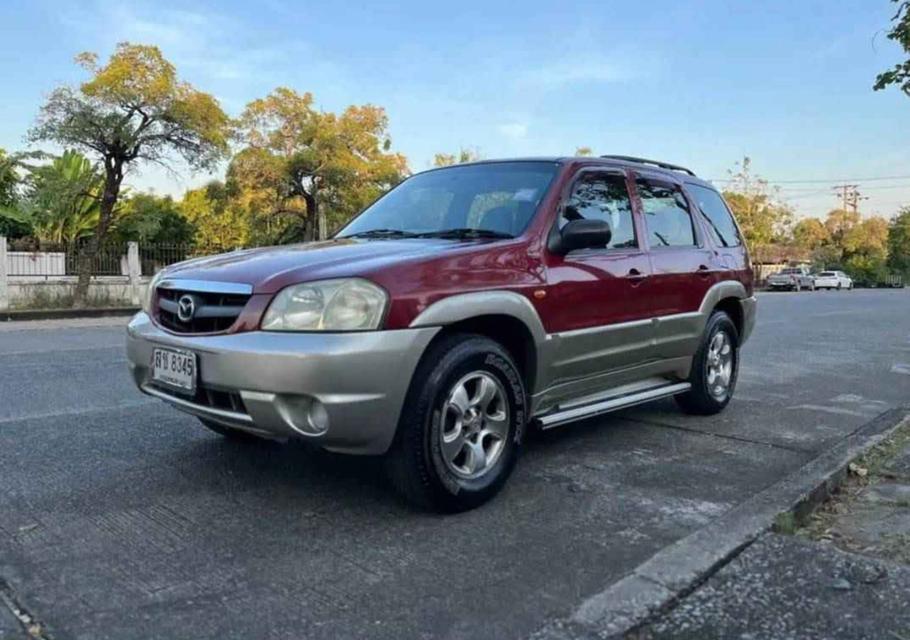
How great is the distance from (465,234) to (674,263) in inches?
67.2

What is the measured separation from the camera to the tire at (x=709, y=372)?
5555 millimetres

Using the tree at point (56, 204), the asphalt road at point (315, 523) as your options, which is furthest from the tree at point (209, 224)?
the asphalt road at point (315, 523)

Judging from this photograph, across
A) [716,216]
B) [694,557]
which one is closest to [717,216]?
[716,216]

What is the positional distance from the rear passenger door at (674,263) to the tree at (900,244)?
8837 centimetres

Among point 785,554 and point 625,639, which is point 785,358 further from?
point 625,639

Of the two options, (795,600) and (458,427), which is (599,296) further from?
(795,600)

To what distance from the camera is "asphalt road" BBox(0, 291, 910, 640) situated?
8.56ft

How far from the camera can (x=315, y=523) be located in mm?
3424

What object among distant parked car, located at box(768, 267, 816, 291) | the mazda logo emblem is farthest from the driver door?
distant parked car, located at box(768, 267, 816, 291)

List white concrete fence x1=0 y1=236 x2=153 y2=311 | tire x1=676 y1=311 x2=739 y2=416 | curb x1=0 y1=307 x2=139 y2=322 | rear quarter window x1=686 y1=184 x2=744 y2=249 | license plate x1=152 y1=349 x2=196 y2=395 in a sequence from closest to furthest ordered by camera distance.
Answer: license plate x1=152 y1=349 x2=196 y2=395 → tire x1=676 y1=311 x2=739 y2=416 → rear quarter window x1=686 y1=184 x2=744 y2=249 → curb x1=0 y1=307 x2=139 y2=322 → white concrete fence x1=0 y1=236 x2=153 y2=311

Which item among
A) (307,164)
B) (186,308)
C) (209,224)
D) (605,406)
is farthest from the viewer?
(209,224)

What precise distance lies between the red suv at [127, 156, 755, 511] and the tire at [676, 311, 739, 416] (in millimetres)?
302

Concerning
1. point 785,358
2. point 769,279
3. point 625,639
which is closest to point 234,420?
point 625,639

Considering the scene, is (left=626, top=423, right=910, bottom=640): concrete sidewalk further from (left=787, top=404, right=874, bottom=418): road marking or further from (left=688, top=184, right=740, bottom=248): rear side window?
(left=688, top=184, right=740, bottom=248): rear side window
